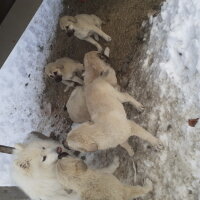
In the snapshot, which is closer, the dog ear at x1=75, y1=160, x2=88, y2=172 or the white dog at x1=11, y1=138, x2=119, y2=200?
the dog ear at x1=75, y1=160, x2=88, y2=172

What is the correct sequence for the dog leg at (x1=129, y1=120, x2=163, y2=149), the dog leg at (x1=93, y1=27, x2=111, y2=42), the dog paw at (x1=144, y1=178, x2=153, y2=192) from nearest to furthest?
the dog leg at (x1=129, y1=120, x2=163, y2=149), the dog paw at (x1=144, y1=178, x2=153, y2=192), the dog leg at (x1=93, y1=27, x2=111, y2=42)

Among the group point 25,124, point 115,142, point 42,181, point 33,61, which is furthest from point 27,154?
point 33,61

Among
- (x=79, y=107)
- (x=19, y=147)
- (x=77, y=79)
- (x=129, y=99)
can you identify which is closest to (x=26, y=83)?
(x=77, y=79)

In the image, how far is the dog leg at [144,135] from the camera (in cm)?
456

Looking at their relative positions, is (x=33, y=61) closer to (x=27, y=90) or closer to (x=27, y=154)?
(x=27, y=90)

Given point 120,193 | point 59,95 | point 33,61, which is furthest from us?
point 33,61

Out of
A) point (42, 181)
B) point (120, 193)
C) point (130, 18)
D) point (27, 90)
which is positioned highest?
point (130, 18)

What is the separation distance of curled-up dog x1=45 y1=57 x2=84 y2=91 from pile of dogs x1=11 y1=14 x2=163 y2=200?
1.35 feet

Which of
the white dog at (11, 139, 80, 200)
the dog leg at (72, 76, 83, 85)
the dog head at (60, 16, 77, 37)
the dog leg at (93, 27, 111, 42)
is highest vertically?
the dog leg at (93, 27, 111, 42)

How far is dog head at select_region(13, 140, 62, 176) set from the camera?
14.7 ft

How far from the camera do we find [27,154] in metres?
4.53

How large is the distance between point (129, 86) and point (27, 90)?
204cm

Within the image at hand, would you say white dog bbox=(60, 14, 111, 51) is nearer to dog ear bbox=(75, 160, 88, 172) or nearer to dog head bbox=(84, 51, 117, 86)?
dog head bbox=(84, 51, 117, 86)

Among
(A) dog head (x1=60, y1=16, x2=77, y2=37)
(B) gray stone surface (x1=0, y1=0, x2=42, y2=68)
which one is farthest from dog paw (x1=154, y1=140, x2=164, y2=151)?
(B) gray stone surface (x1=0, y1=0, x2=42, y2=68)
